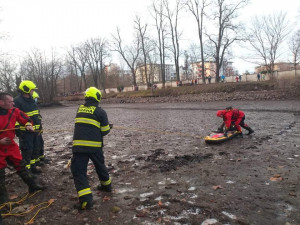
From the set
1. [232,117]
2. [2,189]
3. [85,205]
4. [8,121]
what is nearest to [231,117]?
[232,117]

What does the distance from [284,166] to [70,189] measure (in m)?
5.01

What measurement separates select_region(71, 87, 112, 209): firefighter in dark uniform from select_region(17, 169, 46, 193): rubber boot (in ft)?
3.71

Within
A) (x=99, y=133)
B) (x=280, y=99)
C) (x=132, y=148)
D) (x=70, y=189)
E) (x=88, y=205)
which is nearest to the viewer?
(x=88, y=205)

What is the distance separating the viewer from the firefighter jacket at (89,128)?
4223 millimetres

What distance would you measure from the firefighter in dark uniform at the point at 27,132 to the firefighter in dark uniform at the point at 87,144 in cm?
183

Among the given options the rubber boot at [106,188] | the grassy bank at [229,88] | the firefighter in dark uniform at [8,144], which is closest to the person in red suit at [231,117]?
the rubber boot at [106,188]

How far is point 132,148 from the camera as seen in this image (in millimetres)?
8172

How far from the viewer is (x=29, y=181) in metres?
4.64

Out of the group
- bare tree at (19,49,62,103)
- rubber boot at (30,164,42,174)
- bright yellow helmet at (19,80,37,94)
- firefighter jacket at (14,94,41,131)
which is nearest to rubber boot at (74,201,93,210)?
rubber boot at (30,164,42,174)

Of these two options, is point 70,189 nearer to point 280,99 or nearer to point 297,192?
point 297,192

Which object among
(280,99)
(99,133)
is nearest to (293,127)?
(99,133)

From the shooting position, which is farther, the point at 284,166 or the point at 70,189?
the point at 284,166

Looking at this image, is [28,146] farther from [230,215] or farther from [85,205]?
[230,215]

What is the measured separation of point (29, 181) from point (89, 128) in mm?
1722
